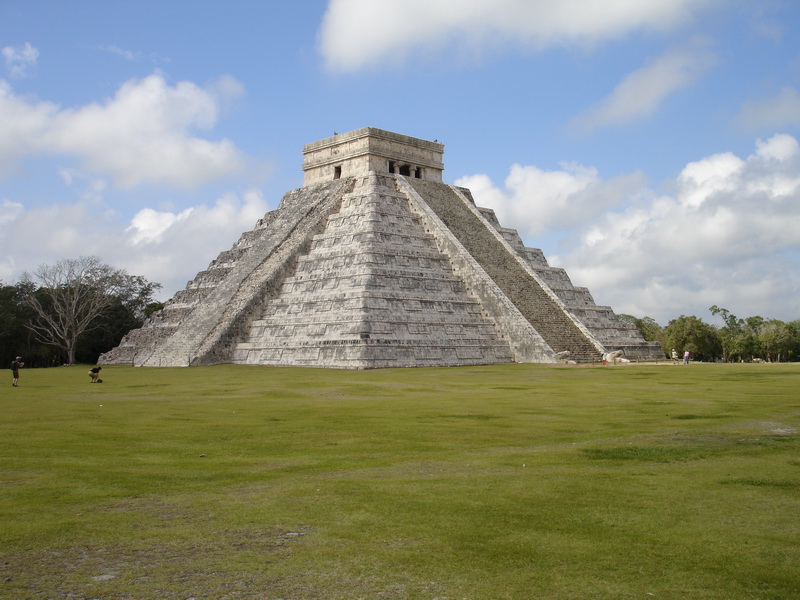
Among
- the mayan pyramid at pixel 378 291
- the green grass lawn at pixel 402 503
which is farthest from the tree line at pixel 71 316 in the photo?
the green grass lawn at pixel 402 503

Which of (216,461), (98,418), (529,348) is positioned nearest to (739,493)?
(216,461)

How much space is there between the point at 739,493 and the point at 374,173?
106 ft

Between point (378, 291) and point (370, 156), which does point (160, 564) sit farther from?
point (370, 156)

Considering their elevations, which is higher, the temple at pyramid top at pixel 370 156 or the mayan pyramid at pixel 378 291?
the temple at pyramid top at pixel 370 156

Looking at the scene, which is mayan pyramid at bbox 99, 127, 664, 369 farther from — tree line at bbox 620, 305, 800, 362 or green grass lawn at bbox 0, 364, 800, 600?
tree line at bbox 620, 305, 800, 362

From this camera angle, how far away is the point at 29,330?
1935 inches

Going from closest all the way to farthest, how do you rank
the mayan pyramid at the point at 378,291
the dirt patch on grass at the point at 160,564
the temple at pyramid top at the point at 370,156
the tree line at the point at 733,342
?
the dirt patch on grass at the point at 160,564 → the mayan pyramid at the point at 378,291 → the temple at pyramid top at the point at 370,156 → the tree line at the point at 733,342

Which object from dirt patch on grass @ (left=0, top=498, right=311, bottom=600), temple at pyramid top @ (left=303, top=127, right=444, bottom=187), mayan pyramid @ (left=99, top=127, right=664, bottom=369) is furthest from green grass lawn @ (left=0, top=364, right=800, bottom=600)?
temple at pyramid top @ (left=303, top=127, right=444, bottom=187)

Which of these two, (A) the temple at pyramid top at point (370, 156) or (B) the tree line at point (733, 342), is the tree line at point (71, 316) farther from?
(B) the tree line at point (733, 342)

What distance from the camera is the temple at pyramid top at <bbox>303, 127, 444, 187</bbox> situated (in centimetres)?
3978

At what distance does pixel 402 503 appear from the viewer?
697cm

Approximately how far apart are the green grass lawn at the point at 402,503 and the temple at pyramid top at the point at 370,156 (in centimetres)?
2730

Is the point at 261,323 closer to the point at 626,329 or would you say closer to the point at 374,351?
the point at 374,351

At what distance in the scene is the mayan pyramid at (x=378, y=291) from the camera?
29.1 meters
